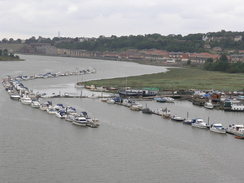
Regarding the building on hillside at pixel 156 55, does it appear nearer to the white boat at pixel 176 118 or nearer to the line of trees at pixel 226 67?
the line of trees at pixel 226 67

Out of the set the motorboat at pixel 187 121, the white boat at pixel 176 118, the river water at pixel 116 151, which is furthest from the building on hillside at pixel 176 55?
the motorboat at pixel 187 121

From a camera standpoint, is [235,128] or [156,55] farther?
[156,55]

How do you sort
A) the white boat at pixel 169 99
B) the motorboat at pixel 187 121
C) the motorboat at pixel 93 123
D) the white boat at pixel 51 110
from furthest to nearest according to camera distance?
the white boat at pixel 169 99 → the white boat at pixel 51 110 → the motorboat at pixel 187 121 → the motorboat at pixel 93 123

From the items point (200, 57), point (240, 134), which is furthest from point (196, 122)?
point (200, 57)

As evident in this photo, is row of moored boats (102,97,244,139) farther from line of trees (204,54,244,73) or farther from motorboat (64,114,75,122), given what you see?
line of trees (204,54,244,73)

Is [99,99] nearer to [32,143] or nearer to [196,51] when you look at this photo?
[32,143]

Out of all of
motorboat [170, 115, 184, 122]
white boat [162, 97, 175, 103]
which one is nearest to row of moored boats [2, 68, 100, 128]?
motorboat [170, 115, 184, 122]

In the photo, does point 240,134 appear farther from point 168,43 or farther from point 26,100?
point 168,43
